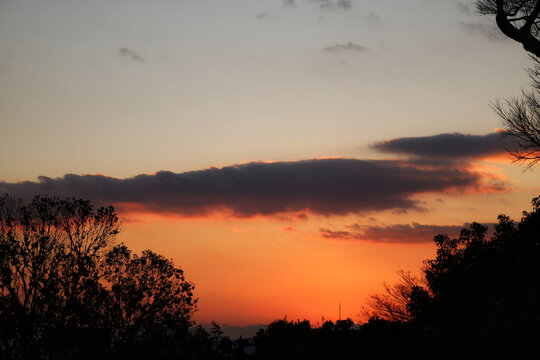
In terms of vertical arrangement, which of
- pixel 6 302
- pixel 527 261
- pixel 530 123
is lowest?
pixel 6 302

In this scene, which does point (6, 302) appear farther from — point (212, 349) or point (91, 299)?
point (212, 349)

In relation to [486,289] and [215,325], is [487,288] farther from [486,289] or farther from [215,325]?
[215,325]

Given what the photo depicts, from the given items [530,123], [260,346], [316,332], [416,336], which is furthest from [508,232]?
Answer: [260,346]

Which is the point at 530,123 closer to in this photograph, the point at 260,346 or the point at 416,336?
the point at 416,336

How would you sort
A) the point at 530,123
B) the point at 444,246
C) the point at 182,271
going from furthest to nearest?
the point at 444,246 → the point at 182,271 → the point at 530,123

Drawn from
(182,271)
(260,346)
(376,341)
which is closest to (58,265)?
(182,271)

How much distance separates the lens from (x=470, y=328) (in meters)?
21.7

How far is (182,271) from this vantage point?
32281 mm

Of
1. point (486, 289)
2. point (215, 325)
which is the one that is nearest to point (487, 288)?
point (486, 289)

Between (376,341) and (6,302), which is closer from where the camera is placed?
(376,341)

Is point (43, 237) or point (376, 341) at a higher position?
point (43, 237)

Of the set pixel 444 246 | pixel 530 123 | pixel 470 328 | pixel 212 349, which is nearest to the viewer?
pixel 212 349

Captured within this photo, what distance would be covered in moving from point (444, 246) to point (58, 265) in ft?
79.8

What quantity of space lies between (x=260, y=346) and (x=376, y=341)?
3.75 metres
